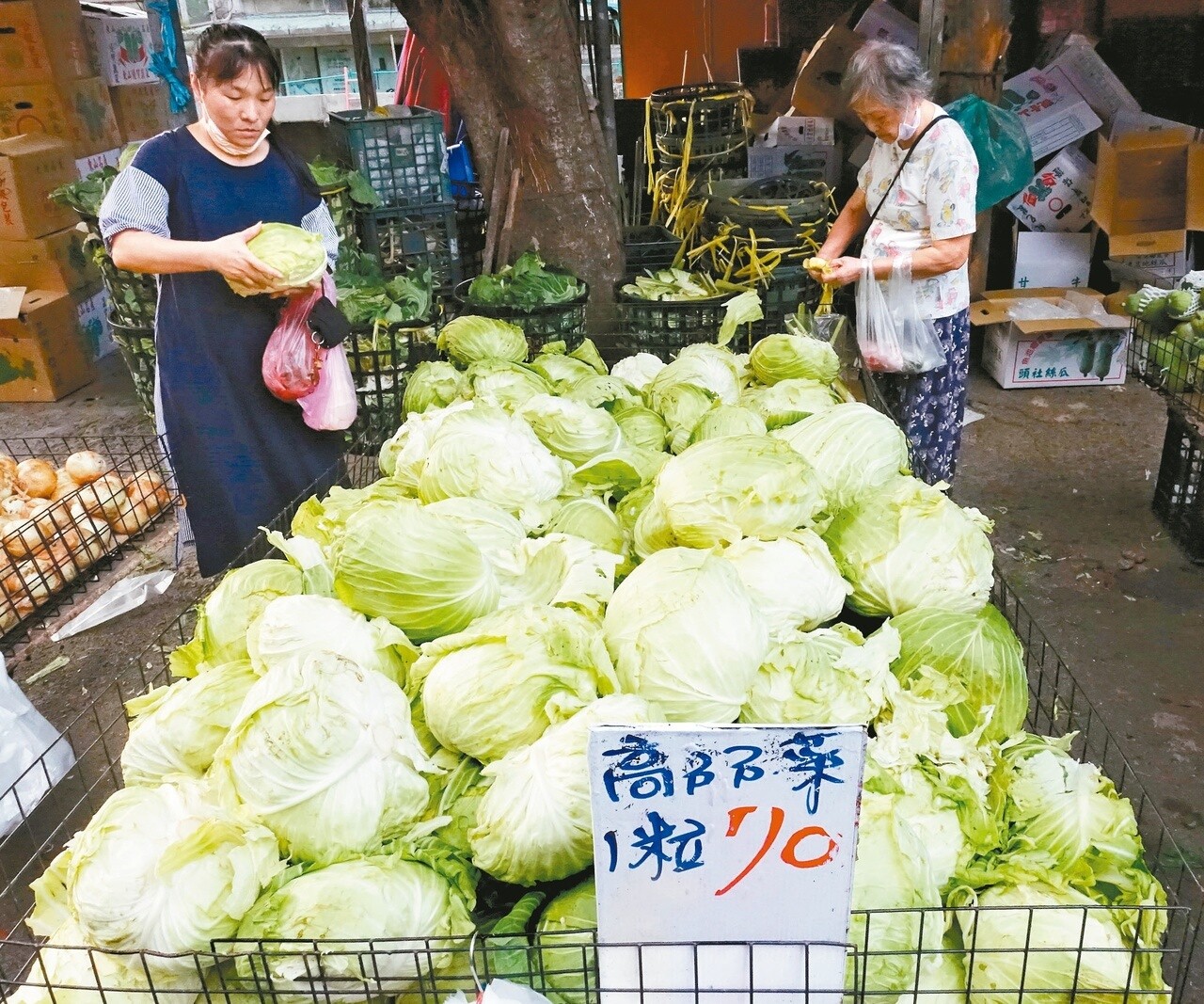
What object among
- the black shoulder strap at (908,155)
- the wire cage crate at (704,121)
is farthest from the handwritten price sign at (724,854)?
the wire cage crate at (704,121)

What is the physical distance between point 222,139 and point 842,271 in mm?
2371

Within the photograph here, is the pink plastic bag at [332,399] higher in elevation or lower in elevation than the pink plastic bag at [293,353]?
lower

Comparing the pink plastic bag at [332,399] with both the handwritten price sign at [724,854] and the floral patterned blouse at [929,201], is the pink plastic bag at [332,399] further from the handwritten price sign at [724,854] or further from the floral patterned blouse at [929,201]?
the handwritten price sign at [724,854]

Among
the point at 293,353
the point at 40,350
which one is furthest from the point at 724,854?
the point at 40,350

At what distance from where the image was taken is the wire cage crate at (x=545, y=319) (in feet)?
14.3

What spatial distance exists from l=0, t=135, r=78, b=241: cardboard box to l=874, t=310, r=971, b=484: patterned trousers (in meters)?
6.57

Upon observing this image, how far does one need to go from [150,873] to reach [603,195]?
4.50 m

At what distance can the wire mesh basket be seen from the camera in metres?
5.84

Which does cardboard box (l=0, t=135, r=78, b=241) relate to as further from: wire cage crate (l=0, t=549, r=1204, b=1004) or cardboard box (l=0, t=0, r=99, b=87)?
wire cage crate (l=0, t=549, r=1204, b=1004)

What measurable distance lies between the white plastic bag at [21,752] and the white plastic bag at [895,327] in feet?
11.1

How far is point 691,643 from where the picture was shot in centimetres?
176

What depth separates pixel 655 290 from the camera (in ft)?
16.1

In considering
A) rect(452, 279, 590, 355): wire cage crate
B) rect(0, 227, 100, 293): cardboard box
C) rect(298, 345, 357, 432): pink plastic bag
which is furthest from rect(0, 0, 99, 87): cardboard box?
rect(298, 345, 357, 432): pink plastic bag

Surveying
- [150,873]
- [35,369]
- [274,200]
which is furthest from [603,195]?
[35,369]
